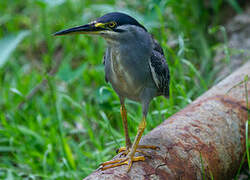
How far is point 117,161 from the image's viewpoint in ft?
A: 8.42

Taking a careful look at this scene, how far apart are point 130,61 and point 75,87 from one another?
9.08 ft

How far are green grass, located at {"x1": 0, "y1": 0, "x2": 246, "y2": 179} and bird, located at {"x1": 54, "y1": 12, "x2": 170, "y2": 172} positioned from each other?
566 mm

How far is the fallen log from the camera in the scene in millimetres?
2486

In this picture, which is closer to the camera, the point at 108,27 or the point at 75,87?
the point at 108,27

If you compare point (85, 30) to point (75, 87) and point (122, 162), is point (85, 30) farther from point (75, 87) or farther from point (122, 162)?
point (75, 87)

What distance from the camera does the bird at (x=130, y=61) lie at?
2520 millimetres

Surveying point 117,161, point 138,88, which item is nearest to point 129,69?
point 138,88

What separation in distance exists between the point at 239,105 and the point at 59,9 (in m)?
4.46

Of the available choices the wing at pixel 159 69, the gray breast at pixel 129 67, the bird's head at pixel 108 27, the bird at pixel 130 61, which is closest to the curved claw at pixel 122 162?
the bird at pixel 130 61

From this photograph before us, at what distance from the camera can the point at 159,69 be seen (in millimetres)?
2920

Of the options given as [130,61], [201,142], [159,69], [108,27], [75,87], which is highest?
[108,27]

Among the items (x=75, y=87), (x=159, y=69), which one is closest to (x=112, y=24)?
(x=159, y=69)

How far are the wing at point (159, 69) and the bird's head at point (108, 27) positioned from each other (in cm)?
37

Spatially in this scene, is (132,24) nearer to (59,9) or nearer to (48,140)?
(48,140)
